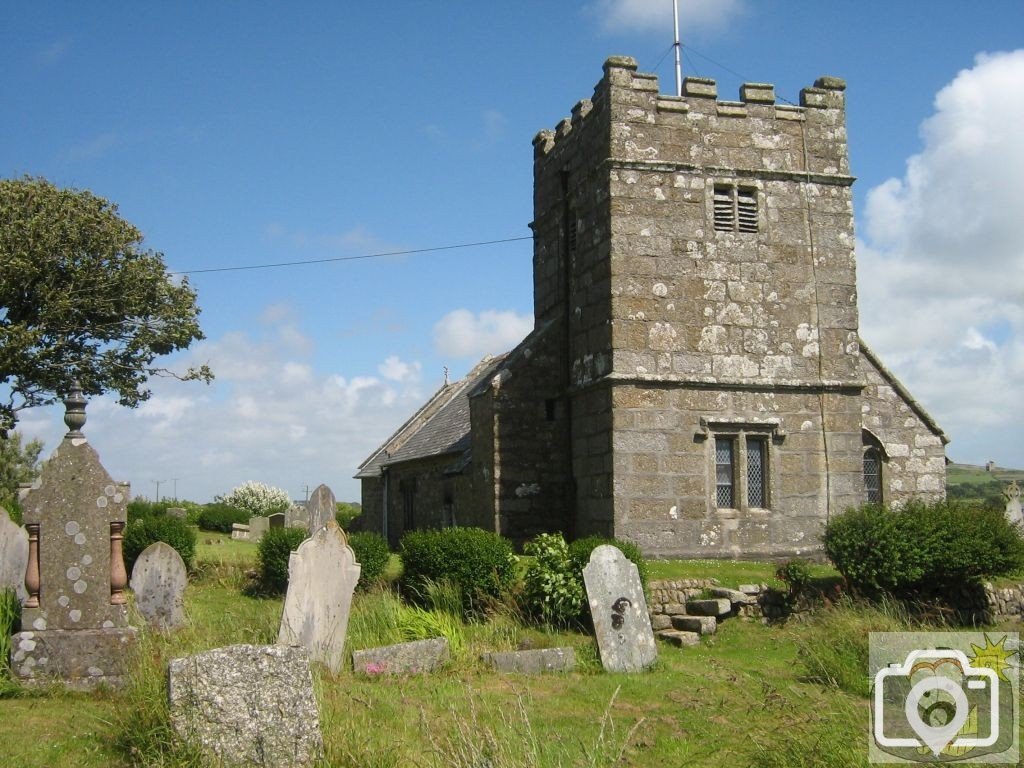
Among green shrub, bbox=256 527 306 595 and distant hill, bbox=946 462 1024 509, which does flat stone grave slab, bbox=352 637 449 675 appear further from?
distant hill, bbox=946 462 1024 509

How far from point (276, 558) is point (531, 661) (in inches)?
304

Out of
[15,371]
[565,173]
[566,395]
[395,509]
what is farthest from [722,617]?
[15,371]

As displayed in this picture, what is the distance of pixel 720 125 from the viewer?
19.0 metres

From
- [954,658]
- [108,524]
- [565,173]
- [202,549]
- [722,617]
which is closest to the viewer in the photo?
[954,658]

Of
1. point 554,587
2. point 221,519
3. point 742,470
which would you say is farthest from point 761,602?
point 221,519

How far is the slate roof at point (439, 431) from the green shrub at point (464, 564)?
614 centimetres

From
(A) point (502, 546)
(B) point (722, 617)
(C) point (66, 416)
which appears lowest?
(B) point (722, 617)

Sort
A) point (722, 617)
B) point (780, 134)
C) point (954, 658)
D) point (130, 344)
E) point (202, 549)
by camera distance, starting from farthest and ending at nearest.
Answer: point (130, 344) < point (202, 549) < point (780, 134) < point (722, 617) < point (954, 658)

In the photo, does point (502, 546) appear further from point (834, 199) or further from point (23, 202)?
point (23, 202)

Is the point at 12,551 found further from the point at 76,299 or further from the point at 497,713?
the point at 76,299

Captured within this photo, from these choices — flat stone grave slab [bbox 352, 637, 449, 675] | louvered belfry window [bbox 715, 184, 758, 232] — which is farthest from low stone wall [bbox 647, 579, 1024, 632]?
louvered belfry window [bbox 715, 184, 758, 232]

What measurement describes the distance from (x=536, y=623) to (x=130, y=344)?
24739 millimetres

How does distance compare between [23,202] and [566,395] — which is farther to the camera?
[23,202]

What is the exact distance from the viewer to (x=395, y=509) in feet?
98.6
